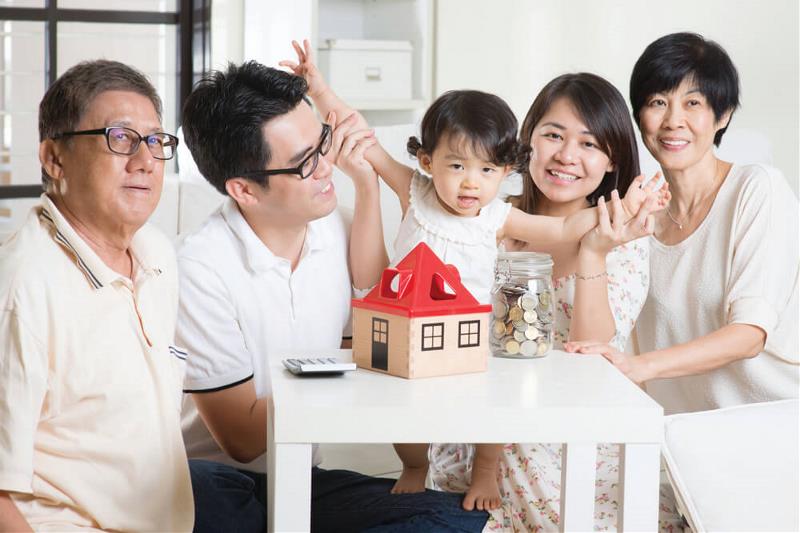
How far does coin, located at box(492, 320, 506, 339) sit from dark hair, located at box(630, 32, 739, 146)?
0.72 meters

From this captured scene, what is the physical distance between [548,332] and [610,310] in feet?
0.96

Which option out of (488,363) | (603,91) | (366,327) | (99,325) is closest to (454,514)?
(488,363)

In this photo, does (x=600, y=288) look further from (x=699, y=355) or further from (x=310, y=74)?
(x=310, y=74)

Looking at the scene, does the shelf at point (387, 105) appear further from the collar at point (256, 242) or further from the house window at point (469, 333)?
the house window at point (469, 333)

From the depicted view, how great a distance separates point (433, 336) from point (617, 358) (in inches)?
15.7

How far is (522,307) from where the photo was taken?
151cm

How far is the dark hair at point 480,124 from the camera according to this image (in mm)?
1724

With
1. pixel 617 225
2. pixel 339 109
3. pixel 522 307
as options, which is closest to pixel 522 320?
pixel 522 307

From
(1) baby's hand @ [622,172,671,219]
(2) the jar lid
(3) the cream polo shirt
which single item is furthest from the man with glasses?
(1) baby's hand @ [622,172,671,219]

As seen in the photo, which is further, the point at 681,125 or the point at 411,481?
the point at 681,125

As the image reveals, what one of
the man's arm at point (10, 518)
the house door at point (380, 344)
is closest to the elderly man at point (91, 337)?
the man's arm at point (10, 518)

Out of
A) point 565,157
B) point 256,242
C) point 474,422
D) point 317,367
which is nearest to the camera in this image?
point 474,422

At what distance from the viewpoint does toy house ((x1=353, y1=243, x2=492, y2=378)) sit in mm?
1351

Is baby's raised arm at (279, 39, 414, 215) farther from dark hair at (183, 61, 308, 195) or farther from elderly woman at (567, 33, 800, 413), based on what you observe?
elderly woman at (567, 33, 800, 413)
